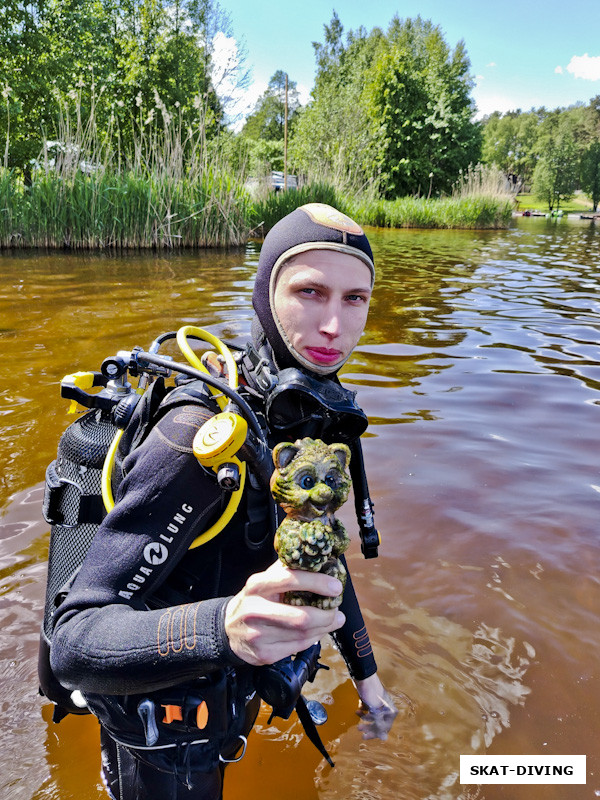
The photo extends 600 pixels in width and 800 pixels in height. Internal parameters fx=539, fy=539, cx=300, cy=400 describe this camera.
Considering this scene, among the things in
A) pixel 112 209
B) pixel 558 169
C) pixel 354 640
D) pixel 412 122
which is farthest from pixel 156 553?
pixel 558 169

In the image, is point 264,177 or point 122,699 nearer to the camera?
point 122,699

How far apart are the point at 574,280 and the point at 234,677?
12.1 meters

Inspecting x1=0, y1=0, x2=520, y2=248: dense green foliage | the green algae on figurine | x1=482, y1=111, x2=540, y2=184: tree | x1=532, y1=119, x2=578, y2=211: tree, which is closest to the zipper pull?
the green algae on figurine

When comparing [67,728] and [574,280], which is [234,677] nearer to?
[67,728]

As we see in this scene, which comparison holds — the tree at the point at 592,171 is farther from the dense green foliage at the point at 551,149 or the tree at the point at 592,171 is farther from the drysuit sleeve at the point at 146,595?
the drysuit sleeve at the point at 146,595

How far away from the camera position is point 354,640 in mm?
2020

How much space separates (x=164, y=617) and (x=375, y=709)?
136 centimetres

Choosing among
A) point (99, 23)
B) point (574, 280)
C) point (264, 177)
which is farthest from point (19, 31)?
point (574, 280)

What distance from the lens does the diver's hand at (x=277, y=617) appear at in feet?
3.01

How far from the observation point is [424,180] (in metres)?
38.4

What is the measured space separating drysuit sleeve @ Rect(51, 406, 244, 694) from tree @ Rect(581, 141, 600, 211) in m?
89.9

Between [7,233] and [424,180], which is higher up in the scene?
[424,180]

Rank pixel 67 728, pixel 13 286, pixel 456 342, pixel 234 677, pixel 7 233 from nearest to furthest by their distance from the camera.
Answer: pixel 234 677 < pixel 67 728 < pixel 456 342 < pixel 13 286 < pixel 7 233

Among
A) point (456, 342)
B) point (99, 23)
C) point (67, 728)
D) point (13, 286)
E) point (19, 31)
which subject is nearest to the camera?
point (67, 728)
